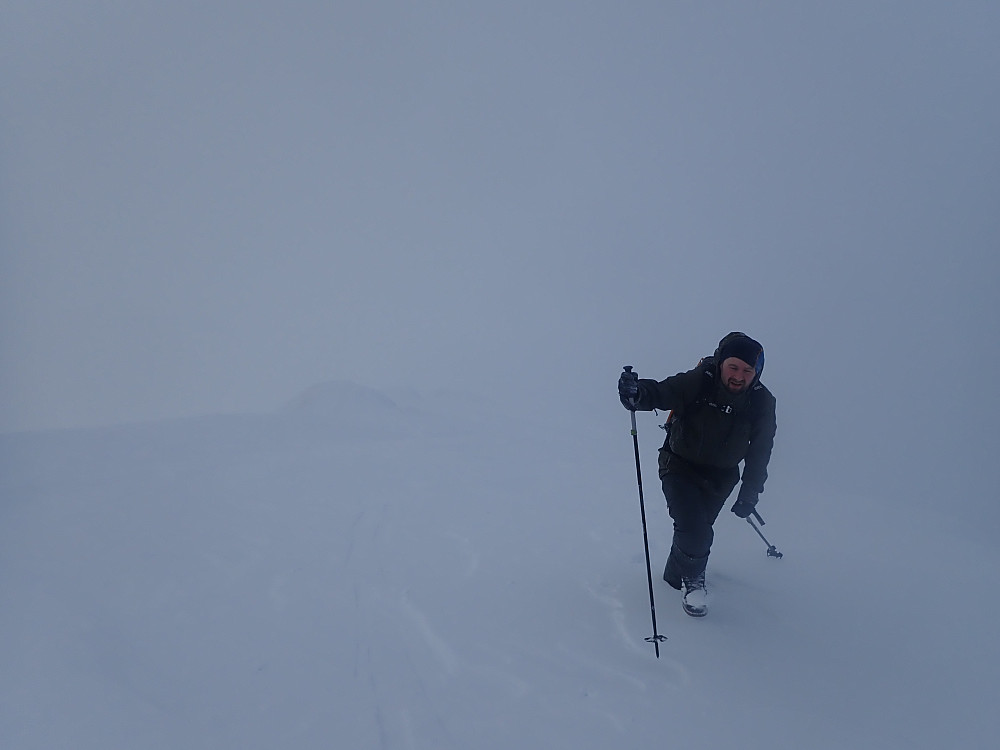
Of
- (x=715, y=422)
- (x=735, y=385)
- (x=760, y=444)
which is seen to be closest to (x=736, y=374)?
(x=735, y=385)

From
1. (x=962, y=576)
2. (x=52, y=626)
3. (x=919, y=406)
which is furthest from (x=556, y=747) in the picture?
(x=919, y=406)

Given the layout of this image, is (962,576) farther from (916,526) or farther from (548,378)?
(548,378)

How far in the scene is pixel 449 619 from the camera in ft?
13.4

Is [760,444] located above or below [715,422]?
below

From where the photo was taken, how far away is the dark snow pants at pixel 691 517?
13.9 ft

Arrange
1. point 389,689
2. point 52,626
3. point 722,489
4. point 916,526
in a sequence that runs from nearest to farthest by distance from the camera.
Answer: point 389,689 → point 52,626 → point 722,489 → point 916,526

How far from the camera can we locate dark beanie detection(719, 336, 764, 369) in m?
3.99

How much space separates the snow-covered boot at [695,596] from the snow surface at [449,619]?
0.09m

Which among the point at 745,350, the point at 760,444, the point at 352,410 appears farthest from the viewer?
the point at 352,410

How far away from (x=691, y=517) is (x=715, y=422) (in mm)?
717

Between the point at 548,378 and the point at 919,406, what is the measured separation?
12954mm

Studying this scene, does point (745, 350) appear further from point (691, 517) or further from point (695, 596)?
point (695, 596)

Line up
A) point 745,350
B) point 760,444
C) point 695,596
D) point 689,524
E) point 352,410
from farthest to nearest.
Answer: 1. point 352,410
2. point 760,444
3. point 689,524
4. point 695,596
5. point 745,350

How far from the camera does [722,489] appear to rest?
4.44 metres
